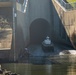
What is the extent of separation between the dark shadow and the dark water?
27557mm

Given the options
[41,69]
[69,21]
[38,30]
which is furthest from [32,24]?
[41,69]

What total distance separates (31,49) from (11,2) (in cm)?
1376

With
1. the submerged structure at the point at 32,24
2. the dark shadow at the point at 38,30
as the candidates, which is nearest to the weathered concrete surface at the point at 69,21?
the submerged structure at the point at 32,24

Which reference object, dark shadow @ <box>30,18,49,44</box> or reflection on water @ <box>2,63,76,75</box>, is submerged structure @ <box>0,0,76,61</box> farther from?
reflection on water @ <box>2,63,76,75</box>

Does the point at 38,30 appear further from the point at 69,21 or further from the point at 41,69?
the point at 41,69

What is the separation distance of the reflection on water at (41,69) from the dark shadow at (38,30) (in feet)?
90.4

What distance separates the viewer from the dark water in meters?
38.8

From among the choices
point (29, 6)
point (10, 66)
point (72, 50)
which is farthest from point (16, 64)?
point (29, 6)

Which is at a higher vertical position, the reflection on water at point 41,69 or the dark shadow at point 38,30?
the dark shadow at point 38,30

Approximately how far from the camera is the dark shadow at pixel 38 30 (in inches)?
2913

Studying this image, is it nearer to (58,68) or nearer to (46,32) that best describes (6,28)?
(58,68)

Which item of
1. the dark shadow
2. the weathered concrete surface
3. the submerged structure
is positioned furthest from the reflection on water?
the dark shadow

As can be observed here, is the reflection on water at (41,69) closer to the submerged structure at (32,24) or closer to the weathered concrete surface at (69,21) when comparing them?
the submerged structure at (32,24)

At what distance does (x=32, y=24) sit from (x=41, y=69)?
115 ft
